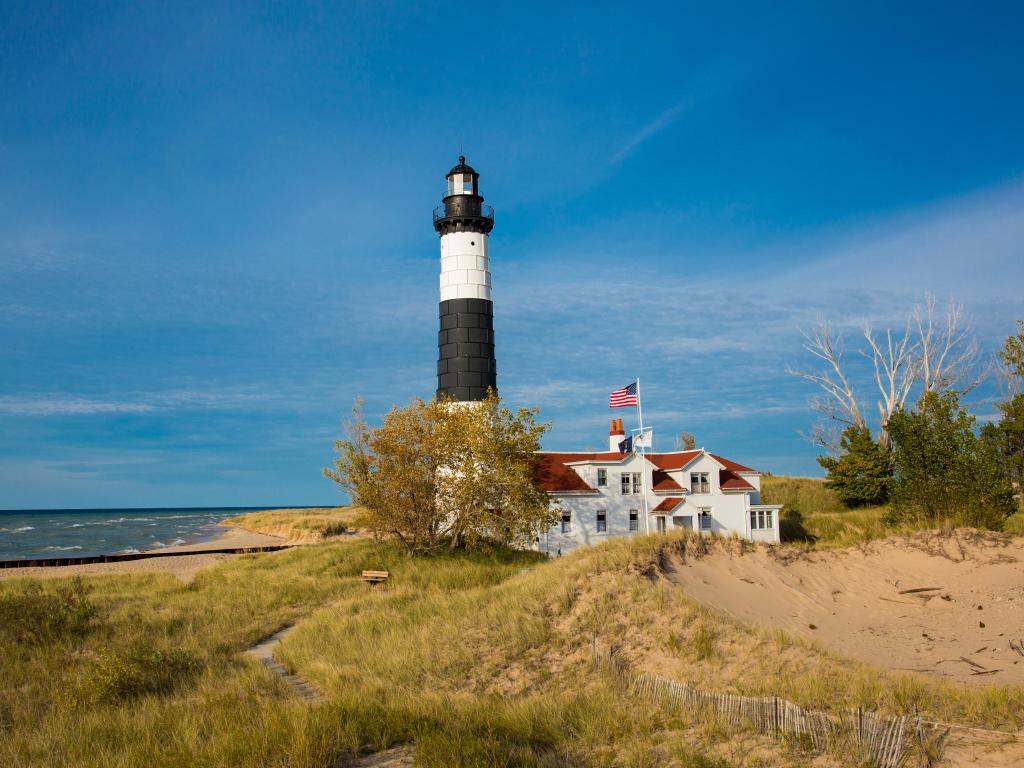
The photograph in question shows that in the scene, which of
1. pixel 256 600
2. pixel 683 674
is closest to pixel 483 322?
pixel 256 600

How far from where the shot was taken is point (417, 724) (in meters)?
9.93

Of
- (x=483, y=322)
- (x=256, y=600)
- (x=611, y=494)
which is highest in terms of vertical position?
(x=483, y=322)

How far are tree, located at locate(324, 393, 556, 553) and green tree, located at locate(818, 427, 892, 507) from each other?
25643 millimetres

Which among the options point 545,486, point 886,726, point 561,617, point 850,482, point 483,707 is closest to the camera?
point 886,726

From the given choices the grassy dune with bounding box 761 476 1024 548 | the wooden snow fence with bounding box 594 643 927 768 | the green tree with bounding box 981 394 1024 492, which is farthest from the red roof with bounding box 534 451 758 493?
the wooden snow fence with bounding box 594 643 927 768

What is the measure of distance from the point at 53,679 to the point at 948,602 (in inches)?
833

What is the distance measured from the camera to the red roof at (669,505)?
1502 inches

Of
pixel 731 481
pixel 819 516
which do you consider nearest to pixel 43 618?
pixel 731 481

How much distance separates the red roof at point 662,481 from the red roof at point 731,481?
8.59 feet

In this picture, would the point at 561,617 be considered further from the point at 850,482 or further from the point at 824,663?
the point at 850,482

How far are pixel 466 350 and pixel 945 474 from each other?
22342 mm

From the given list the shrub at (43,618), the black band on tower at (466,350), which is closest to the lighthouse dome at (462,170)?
the black band on tower at (466,350)

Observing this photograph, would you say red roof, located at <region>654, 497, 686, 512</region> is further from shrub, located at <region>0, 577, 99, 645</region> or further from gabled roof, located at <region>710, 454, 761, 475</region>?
shrub, located at <region>0, 577, 99, 645</region>

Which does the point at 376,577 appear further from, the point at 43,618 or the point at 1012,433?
the point at 1012,433
